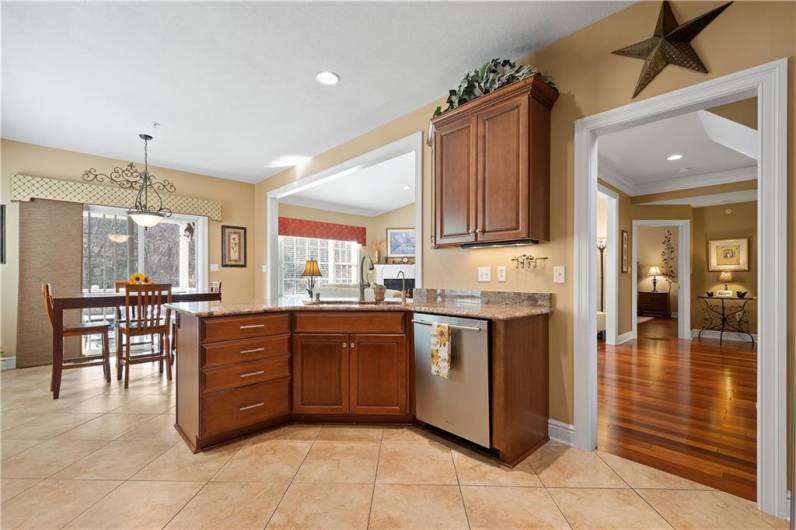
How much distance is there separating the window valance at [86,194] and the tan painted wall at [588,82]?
3.98 metres

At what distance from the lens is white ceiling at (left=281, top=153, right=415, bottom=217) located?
261 inches

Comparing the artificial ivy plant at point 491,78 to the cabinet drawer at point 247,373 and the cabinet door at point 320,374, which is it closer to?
the cabinet door at point 320,374

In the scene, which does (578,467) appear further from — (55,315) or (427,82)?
(55,315)

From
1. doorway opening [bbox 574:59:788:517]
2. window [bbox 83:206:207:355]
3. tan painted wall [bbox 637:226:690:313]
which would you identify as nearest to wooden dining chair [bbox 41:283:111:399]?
window [bbox 83:206:207:355]

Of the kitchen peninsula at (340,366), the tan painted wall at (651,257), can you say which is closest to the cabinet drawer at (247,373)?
the kitchen peninsula at (340,366)

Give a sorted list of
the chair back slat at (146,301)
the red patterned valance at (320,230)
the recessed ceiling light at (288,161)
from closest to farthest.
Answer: the chair back slat at (146,301)
the recessed ceiling light at (288,161)
the red patterned valance at (320,230)

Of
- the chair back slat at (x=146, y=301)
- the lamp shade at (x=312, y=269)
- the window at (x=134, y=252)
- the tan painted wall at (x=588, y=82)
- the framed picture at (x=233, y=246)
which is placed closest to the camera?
the tan painted wall at (x=588, y=82)

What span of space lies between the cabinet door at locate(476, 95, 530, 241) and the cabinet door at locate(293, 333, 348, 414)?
4.30 feet

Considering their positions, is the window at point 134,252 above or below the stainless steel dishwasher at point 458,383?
above

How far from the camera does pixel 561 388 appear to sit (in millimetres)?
2418

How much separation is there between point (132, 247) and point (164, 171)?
1.14m

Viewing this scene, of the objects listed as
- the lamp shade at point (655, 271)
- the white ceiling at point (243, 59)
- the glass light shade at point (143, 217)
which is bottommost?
the lamp shade at point (655, 271)

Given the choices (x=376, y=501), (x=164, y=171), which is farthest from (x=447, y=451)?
(x=164, y=171)

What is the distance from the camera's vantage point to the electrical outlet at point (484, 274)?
283 cm
